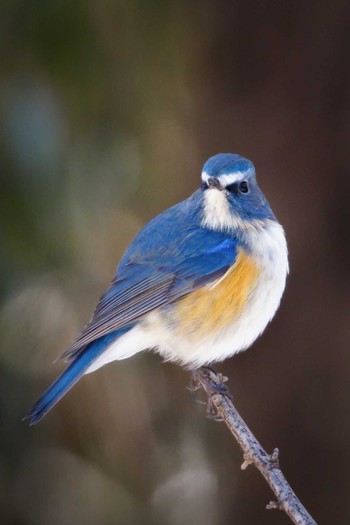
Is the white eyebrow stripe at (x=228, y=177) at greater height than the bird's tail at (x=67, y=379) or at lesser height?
greater

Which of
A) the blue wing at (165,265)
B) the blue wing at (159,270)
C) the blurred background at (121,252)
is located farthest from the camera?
the blurred background at (121,252)

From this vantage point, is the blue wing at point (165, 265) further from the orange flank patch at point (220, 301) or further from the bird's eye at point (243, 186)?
the bird's eye at point (243, 186)

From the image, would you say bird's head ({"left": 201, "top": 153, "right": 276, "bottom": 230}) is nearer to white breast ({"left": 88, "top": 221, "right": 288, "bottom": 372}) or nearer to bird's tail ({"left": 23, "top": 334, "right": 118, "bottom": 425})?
white breast ({"left": 88, "top": 221, "right": 288, "bottom": 372})

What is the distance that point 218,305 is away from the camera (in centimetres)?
462

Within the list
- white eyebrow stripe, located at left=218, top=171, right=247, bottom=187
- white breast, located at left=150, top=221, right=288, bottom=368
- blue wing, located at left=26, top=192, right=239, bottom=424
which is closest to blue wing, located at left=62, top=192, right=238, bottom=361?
blue wing, located at left=26, top=192, right=239, bottom=424

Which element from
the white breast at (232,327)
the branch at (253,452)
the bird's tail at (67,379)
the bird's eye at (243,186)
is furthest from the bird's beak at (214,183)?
the branch at (253,452)

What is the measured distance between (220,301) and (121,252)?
1556 millimetres

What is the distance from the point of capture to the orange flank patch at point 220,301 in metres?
4.61

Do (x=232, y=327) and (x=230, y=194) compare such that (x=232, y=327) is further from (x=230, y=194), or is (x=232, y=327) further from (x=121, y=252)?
(x=121, y=252)

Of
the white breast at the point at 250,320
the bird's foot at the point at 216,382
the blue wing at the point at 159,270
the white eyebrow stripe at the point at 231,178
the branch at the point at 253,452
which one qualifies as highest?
the white eyebrow stripe at the point at 231,178

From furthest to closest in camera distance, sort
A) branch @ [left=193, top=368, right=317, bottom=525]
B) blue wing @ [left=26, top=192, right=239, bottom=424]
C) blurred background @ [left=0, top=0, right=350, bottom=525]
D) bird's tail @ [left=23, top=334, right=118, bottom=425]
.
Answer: blurred background @ [left=0, top=0, right=350, bottom=525] → blue wing @ [left=26, top=192, right=239, bottom=424] → bird's tail @ [left=23, top=334, right=118, bottom=425] → branch @ [left=193, top=368, right=317, bottom=525]

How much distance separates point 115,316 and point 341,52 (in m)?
2.17

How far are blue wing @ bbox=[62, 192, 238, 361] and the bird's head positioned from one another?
7 cm

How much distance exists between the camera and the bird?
4598mm
